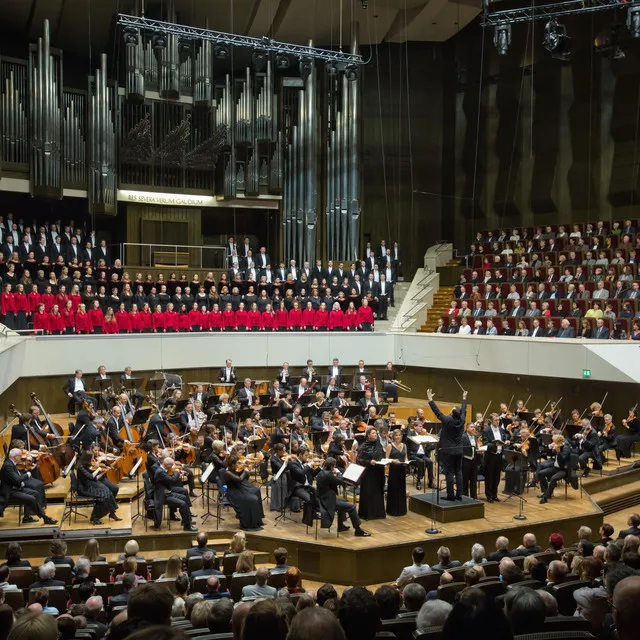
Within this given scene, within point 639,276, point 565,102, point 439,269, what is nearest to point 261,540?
point 639,276

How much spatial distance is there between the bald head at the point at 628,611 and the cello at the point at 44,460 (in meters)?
9.51

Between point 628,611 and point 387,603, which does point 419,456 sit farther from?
point 628,611

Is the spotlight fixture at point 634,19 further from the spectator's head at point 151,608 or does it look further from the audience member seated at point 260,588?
the spectator's head at point 151,608

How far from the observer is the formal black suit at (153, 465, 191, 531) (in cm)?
1002

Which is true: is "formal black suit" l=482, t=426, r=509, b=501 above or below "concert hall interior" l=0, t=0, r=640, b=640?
below

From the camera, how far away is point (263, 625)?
229cm

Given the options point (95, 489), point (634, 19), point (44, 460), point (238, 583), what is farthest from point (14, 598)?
point (634, 19)

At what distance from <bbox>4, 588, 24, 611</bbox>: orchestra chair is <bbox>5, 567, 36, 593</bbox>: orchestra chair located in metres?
0.79

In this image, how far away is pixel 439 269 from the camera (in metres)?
22.2

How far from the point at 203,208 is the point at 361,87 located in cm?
592

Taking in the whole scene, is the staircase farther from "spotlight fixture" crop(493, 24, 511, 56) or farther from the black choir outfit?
the black choir outfit

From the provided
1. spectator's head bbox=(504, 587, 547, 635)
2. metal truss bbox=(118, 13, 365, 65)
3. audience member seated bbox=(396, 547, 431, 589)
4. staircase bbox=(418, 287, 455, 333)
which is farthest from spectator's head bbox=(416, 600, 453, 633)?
staircase bbox=(418, 287, 455, 333)

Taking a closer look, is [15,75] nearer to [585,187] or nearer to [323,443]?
Answer: [323,443]

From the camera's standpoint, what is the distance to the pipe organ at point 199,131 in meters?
19.8
